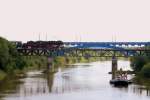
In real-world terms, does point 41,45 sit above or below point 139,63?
above

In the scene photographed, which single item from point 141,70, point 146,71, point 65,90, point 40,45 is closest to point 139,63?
point 141,70

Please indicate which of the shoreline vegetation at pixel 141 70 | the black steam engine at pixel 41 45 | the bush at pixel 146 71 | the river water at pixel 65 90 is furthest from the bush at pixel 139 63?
the black steam engine at pixel 41 45

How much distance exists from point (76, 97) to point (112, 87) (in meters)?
15.2

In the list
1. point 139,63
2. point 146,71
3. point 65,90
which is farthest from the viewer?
point 139,63

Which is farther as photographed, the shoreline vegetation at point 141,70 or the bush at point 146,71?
the bush at point 146,71

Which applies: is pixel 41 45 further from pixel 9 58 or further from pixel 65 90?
pixel 65 90

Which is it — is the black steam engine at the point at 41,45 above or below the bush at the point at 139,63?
above

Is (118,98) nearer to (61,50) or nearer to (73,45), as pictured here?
(61,50)

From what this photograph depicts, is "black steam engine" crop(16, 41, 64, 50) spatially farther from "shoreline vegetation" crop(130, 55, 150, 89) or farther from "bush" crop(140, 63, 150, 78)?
"bush" crop(140, 63, 150, 78)

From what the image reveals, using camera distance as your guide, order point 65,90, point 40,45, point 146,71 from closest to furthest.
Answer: point 65,90
point 146,71
point 40,45

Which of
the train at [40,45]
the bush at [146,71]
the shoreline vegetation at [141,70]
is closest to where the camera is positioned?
the shoreline vegetation at [141,70]

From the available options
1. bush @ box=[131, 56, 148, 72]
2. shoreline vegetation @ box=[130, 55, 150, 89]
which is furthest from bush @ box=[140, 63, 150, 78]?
bush @ box=[131, 56, 148, 72]

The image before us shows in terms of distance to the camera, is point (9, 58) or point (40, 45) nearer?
point (9, 58)

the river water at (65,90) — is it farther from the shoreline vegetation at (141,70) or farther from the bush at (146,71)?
the bush at (146,71)
